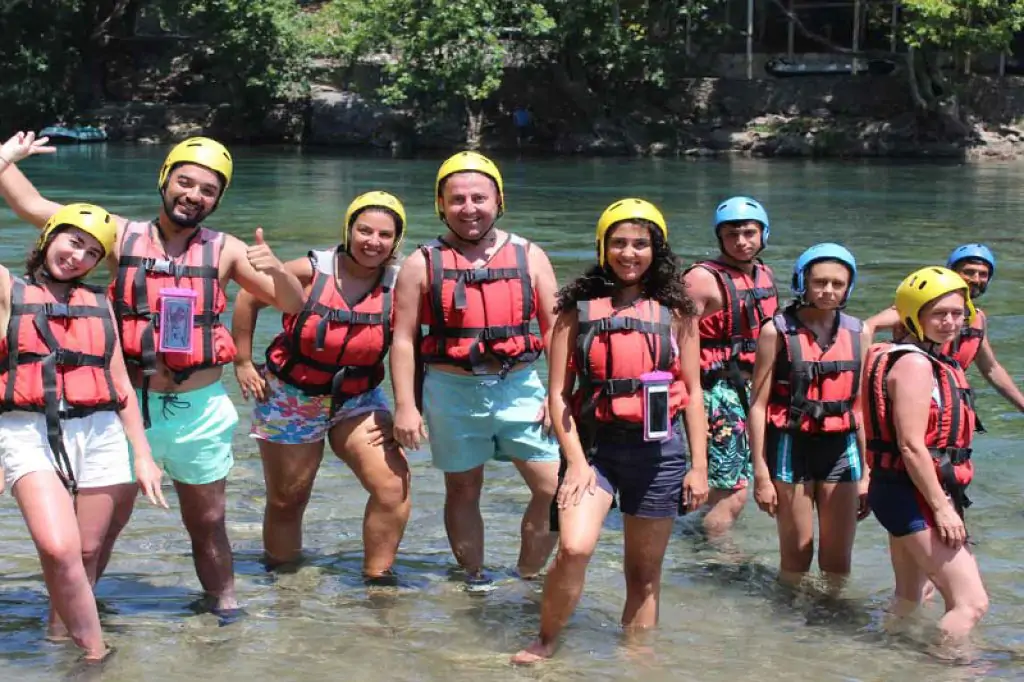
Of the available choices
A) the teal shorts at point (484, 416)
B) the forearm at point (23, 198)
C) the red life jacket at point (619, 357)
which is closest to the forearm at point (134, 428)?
the forearm at point (23, 198)

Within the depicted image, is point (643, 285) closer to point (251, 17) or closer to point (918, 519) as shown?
point (918, 519)

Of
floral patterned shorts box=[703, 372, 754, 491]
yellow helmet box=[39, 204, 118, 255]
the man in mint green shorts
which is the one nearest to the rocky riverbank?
floral patterned shorts box=[703, 372, 754, 491]

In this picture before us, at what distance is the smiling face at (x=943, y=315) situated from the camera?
6.09m

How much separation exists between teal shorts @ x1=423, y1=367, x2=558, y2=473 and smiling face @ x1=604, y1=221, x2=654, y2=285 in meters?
0.94

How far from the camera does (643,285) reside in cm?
605

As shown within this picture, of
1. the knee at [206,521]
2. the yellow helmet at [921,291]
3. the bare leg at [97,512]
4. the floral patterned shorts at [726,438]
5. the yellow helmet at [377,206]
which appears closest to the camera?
the bare leg at [97,512]

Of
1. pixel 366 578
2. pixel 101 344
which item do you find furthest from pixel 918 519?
pixel 101 344

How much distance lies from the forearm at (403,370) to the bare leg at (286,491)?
533 mm

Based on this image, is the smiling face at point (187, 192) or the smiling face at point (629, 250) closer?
the smiling face at point (629, 250)

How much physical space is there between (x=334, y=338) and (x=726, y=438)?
2232 millimetres

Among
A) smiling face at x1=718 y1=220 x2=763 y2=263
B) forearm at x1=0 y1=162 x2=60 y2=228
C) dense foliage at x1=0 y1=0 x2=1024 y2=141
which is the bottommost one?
smiling face at x1=718 y1=220 x2=763 y2=263

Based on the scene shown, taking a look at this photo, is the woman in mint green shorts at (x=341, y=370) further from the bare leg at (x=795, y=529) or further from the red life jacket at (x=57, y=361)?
the bare leg at (x=795, y=529)

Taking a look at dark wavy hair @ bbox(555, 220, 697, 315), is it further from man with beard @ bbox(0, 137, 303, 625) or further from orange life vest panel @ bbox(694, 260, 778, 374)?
orange life vest panel @ bbox(694, 260, 778, 374)

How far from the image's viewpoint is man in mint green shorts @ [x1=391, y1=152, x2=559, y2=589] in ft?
21.5
